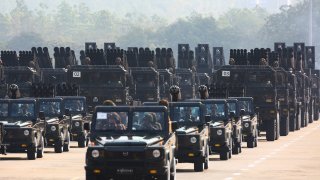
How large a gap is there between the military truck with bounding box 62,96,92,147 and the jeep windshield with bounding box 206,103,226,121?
9360 mm

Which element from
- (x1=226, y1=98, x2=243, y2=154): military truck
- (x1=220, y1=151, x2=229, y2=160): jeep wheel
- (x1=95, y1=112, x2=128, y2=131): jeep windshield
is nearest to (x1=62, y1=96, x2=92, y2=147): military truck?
(x1=226, y1=98, x2=243, y2=154): military truck

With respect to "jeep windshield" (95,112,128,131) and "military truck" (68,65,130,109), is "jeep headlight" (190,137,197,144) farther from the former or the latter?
"military truck" (68,65,130,109)

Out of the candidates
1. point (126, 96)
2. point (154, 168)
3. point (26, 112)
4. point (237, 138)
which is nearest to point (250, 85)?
point (126, 96)

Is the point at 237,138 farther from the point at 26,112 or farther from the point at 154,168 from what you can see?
the point at 154,168

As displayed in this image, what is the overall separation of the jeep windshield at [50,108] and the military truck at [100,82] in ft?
29.7

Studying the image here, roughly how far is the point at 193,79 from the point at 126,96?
23558 mm

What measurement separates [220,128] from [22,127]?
537 cm

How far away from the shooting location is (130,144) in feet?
89.7

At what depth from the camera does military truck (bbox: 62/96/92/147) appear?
168 ft

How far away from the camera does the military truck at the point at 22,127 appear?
4000 centimetres

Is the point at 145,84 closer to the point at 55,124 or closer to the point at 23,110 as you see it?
the point at 55,124

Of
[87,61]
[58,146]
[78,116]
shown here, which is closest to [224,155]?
[58,146]

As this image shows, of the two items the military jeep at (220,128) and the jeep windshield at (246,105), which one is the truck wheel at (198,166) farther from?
the jeep windshield at (246,105)

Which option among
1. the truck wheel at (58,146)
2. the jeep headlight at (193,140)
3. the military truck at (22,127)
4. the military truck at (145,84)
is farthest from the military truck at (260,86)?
the jeep headlight at (193,140)
